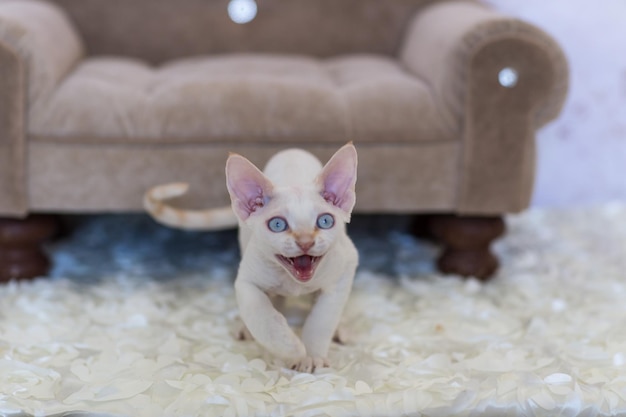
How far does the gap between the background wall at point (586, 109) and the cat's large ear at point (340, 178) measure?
4.45ft

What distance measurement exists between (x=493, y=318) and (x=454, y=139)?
16.7 inches

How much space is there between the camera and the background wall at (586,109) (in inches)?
90.0

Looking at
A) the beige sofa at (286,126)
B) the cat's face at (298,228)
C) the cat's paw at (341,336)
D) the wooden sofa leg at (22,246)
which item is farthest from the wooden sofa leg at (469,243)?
the wooden sofa leg at (22,246)

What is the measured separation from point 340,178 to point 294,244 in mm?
140

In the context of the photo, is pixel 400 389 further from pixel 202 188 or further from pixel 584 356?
pixel 202 188

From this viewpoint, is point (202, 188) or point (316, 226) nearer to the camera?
point (316, 226)

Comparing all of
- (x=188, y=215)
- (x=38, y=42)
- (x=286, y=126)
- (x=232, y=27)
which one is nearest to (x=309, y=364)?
(x=188, y=215)

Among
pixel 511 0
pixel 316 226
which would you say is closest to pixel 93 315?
pixel 316 226

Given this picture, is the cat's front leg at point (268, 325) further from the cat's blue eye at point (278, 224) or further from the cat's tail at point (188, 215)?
the cat's tail at point (188, 215)

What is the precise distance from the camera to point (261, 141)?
1610 millimetres

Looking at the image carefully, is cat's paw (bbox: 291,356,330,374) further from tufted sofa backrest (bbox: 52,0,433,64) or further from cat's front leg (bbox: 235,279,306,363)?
tufted sofa backrest (bbox: 52,0,433,64)

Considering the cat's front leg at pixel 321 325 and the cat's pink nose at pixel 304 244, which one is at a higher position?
the cat's pink nose at pixel 304 244

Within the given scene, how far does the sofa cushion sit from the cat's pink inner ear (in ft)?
1.56

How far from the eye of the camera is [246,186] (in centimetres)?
113
